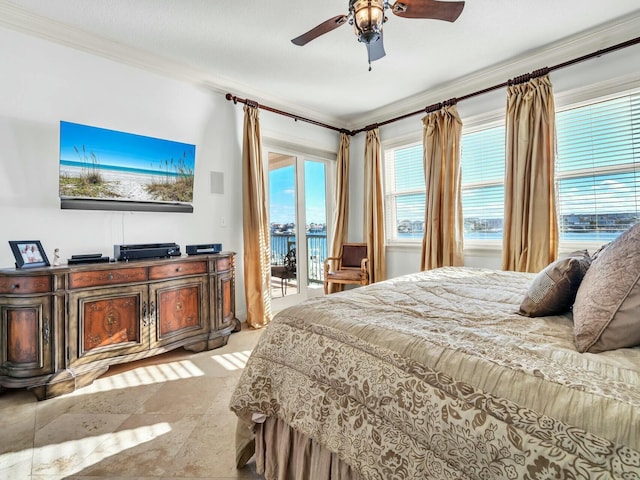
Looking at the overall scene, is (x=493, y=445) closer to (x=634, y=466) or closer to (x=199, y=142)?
(x=634, y=466)

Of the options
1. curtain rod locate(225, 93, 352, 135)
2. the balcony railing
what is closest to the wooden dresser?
the balcony railing

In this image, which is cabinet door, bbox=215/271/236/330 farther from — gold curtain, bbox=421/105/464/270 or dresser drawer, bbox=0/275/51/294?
gold curtain, bbox=421/105/464/270

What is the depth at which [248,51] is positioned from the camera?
2873mm

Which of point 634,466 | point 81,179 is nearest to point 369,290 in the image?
point 634,466

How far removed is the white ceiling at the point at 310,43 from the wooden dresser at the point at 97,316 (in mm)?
1864

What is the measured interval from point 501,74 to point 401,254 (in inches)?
91.3

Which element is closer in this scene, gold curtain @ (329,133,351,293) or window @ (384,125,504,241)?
window @ (384,125,504,241)

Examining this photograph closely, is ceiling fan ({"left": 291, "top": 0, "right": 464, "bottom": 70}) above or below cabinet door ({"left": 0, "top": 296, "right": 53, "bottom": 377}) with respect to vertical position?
above

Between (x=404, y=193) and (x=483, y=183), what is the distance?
1.03 m

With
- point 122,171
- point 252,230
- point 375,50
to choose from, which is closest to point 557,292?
point 375,50

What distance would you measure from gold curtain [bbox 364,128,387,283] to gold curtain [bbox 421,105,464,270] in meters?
0.69

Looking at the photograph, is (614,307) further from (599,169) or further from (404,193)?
(404,193)

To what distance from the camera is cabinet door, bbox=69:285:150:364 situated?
2133 mm

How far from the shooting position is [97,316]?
2.22m
